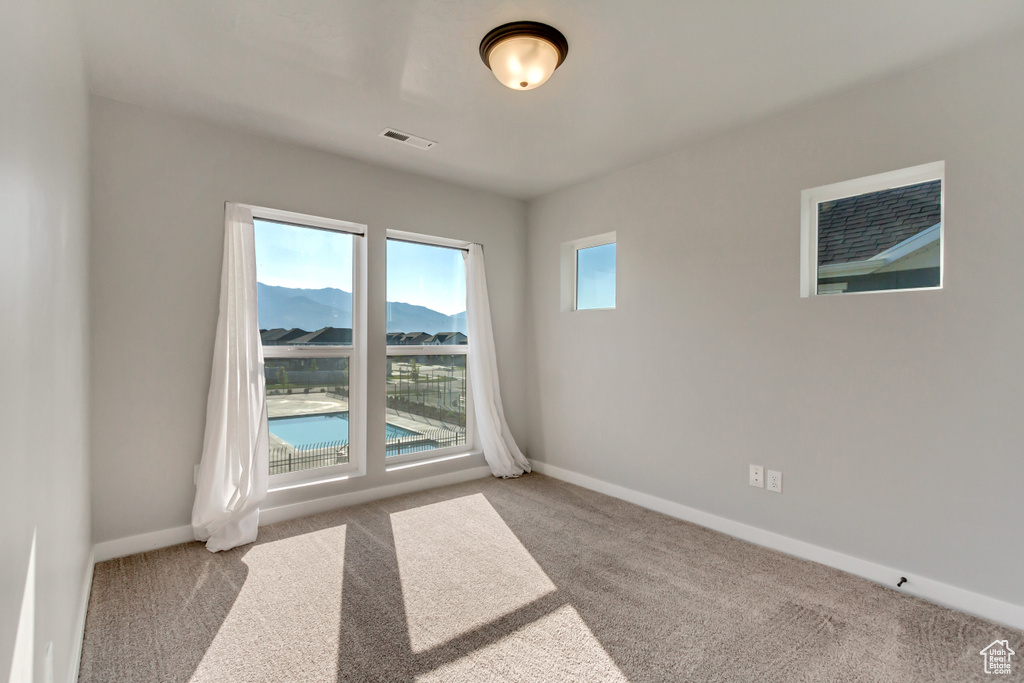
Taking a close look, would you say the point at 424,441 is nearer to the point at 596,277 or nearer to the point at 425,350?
the point at 425,350

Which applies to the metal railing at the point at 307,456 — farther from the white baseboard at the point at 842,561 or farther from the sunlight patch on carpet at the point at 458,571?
the white baseboard at the point at 842,561

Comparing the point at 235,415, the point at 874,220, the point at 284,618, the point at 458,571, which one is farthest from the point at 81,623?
the point at 874,220

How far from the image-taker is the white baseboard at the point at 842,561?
6.85 ft

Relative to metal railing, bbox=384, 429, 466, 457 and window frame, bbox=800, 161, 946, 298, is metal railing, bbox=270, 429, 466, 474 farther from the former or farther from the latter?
window frame, bbox=800, 161, 946, 298

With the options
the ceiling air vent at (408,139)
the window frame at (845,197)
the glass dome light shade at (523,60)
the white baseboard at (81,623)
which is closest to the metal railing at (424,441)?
the white baseboard at (81,623)

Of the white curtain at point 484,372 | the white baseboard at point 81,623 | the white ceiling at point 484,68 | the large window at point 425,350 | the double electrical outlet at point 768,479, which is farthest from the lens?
the white curtain at point 484,372

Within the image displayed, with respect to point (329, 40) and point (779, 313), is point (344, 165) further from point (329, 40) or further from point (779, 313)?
point (779, 313)

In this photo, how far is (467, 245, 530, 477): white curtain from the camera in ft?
13.7

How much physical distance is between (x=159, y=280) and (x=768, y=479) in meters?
3.76

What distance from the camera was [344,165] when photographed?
3.47m

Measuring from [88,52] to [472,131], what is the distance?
1.90m

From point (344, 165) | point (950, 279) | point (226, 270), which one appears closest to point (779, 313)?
point (950, 279)

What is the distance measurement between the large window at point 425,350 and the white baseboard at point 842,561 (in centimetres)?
144

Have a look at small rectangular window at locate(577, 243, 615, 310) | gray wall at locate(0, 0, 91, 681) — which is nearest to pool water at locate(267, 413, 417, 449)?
gray wall at locate(0, 0, 91, 681)
